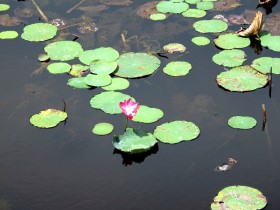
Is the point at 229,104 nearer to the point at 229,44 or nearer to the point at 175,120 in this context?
the point at 175,120

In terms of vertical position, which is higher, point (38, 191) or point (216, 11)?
point (216, 11)

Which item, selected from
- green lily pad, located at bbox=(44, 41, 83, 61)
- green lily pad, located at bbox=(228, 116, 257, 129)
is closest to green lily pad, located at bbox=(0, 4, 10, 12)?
green lily pad, located at bbox=(44, 41, 83, 61)

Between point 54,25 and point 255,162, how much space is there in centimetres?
260

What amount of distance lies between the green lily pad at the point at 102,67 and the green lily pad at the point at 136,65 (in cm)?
5

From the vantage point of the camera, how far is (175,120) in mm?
3562

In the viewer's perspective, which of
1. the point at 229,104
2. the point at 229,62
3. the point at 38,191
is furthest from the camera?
the point at 229,62

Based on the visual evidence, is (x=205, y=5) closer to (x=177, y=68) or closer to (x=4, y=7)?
(x=177, y=68)

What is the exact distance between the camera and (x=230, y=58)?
4.18m

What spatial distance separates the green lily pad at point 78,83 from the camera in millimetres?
3917

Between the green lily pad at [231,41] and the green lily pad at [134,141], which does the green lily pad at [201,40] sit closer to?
the green lily pad at [231,41]

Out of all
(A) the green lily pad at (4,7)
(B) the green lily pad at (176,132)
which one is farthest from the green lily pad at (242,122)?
(A) the green lily pad at (4,7)

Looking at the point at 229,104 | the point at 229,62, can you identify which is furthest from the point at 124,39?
the point at 229,104

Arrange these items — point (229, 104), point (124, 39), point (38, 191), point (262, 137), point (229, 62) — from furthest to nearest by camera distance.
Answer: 1. point (124, 39)
2. point (229, 62)
3. point (229, 104)
4. point (262, 137)
5. point (38, 191)

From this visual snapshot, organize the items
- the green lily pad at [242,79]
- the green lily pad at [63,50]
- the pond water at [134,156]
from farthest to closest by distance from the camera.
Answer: the green lily pad at [63,50], the green lily pad at [242,79], the pond water at [134,156]
